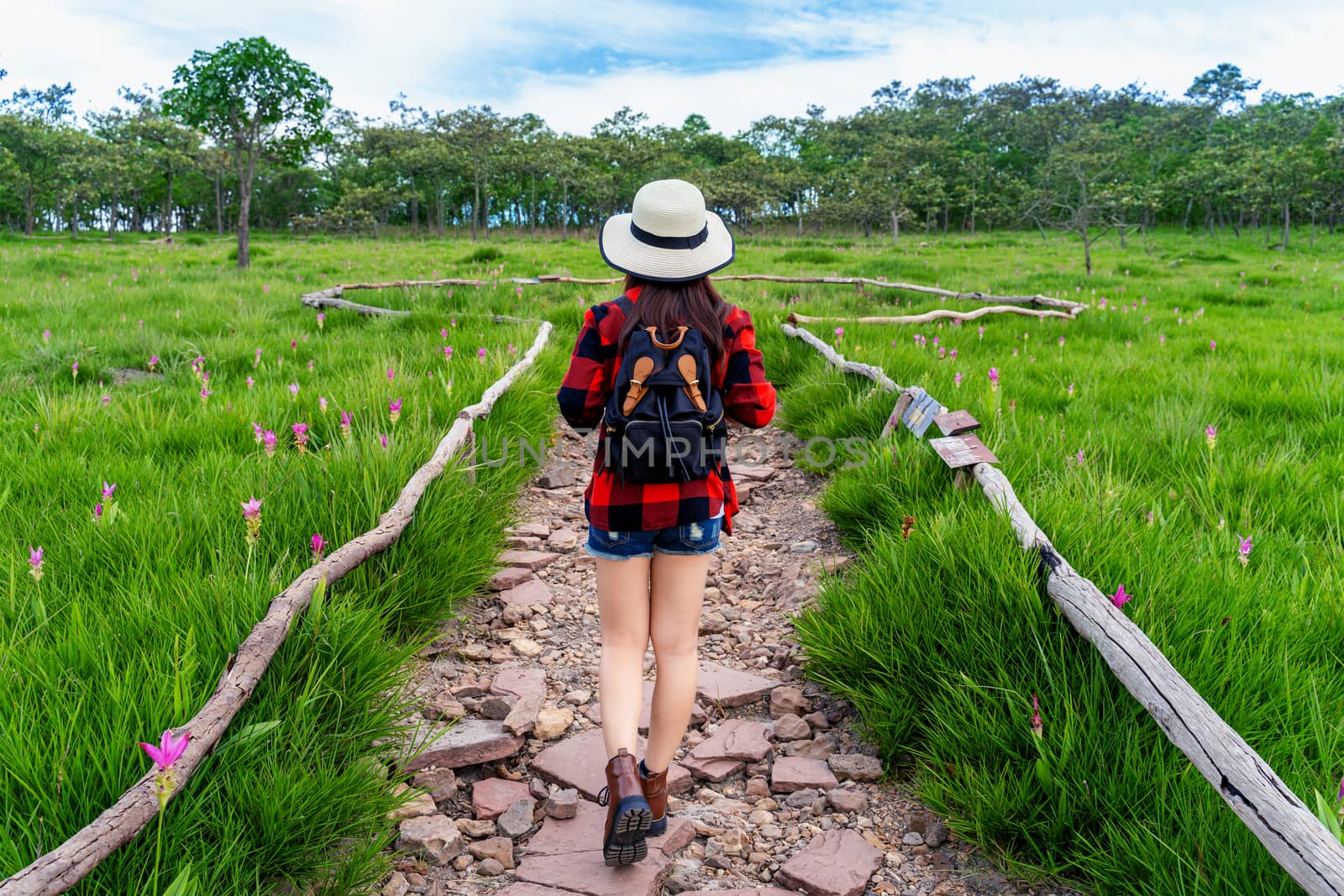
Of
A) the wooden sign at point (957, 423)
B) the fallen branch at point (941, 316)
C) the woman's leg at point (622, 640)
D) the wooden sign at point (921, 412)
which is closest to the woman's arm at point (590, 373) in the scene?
the woman's leg at point (622, 640)

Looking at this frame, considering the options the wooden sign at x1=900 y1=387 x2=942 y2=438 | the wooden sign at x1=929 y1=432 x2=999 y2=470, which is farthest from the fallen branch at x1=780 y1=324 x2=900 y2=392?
the wooden sign at x1=929 y1=432 x2=999 y2=470

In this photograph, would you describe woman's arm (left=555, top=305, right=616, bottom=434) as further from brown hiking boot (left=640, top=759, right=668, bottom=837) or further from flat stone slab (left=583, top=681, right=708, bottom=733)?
flat stone slab (left=583, top=681, right=708, bottom=733)

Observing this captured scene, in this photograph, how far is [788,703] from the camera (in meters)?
3.29

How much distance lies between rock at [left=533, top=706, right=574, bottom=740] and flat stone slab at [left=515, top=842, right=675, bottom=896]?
676 millimetres

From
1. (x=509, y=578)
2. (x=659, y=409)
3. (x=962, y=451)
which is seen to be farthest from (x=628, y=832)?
(x=962, y=451)

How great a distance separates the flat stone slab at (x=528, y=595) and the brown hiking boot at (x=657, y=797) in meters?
1.70

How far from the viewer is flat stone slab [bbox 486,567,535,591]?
14.1 ft

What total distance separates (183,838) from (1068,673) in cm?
261

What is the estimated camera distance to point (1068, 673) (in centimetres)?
261

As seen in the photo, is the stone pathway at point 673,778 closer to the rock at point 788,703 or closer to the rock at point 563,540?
the rock at point 788,703

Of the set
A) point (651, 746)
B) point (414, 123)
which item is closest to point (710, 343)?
point (651, 746)

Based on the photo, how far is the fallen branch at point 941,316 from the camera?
9211 mm

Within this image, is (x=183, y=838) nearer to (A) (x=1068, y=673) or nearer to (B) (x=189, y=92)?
(A) (x=1068, y=673)

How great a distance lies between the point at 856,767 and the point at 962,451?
1.76 meters
